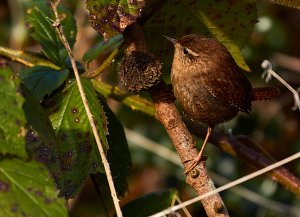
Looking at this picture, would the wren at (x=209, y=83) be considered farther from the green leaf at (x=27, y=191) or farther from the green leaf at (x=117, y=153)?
the green leaf at (x=27, y=191)

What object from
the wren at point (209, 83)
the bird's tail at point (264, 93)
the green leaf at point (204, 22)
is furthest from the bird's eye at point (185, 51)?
the green leaf at point (204, 22)

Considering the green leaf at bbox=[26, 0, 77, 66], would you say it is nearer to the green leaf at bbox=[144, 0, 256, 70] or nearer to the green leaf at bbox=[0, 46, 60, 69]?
the green leaf at bbox=[0, 46, 60, 69]

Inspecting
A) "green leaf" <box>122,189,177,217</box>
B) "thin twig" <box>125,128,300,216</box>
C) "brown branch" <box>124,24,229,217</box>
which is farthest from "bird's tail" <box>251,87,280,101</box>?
"brown branch" <box>124,24,229,217</box>

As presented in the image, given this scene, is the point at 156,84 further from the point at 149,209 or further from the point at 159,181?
the point at 159,181

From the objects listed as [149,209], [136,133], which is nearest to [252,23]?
[149,209]

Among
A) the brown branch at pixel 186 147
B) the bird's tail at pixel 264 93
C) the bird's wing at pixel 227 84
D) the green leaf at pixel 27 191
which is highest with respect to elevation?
the green leaf at pixel 27 191

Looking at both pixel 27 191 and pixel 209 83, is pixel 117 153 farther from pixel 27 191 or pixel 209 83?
pixel 27 191
